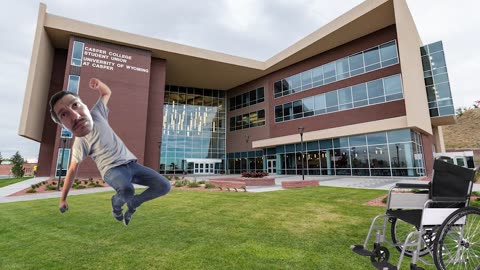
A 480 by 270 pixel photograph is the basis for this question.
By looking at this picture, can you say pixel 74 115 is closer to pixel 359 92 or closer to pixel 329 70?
pixel 359 92

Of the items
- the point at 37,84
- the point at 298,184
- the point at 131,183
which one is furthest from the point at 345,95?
the point at 37,84

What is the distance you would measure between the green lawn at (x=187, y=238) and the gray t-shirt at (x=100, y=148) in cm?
168

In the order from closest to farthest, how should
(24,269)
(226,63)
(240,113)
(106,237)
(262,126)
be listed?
(24,269) → (106,237) → (226,63) → (262,126) → (240,113)

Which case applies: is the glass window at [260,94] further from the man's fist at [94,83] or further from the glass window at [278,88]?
the man's fist at [94,83]

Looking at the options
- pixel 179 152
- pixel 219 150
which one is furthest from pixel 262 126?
pixel 179 152

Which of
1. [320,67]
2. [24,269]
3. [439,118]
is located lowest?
[24,269]

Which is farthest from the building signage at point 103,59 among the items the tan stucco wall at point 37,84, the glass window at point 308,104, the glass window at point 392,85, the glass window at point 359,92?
the glass window at point 308,104

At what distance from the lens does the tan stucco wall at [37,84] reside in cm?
2245

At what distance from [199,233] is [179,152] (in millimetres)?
33871

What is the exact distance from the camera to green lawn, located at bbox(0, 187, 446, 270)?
13.4 ft

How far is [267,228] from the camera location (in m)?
6.16

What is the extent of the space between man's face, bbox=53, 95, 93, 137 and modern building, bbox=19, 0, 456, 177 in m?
Answer: 11.6

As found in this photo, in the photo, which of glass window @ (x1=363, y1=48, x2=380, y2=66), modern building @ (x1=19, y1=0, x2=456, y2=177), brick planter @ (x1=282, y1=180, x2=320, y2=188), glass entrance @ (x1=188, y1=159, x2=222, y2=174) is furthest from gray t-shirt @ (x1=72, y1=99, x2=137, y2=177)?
glass entrance @ (x1=188, y1=159, x2=222, y2=174)

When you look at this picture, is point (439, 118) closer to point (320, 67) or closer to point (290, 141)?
point (320, 67)
